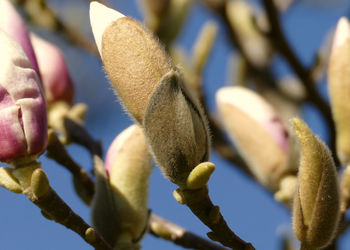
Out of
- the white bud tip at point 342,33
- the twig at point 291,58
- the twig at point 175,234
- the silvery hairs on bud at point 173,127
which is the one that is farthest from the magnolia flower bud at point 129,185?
the twig at point 291,58

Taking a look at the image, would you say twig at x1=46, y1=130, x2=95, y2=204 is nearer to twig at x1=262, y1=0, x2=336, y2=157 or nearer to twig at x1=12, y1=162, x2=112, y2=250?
twig at x1=12, y1=162, x2=112, y2=250

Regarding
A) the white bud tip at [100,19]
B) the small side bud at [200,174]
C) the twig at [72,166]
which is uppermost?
the white bud tip at [100,19]

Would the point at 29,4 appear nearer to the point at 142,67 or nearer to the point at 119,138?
the point at 119,138

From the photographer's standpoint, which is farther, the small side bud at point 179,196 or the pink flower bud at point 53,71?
the pink flower bud at point 53,71

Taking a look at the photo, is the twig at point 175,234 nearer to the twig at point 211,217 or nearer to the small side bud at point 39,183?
the twig at point 211,217

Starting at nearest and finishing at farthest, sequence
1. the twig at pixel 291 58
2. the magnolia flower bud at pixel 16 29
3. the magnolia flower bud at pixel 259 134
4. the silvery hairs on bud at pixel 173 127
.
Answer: the silvery hairs on bud at pixel 173 127 < the magnolia flower bud at pixel 16 29 < the magnolia flower bud at pixel 259 134 < the twig at pixel 291 58

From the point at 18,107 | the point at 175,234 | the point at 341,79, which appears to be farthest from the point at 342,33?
the point at 18,107
